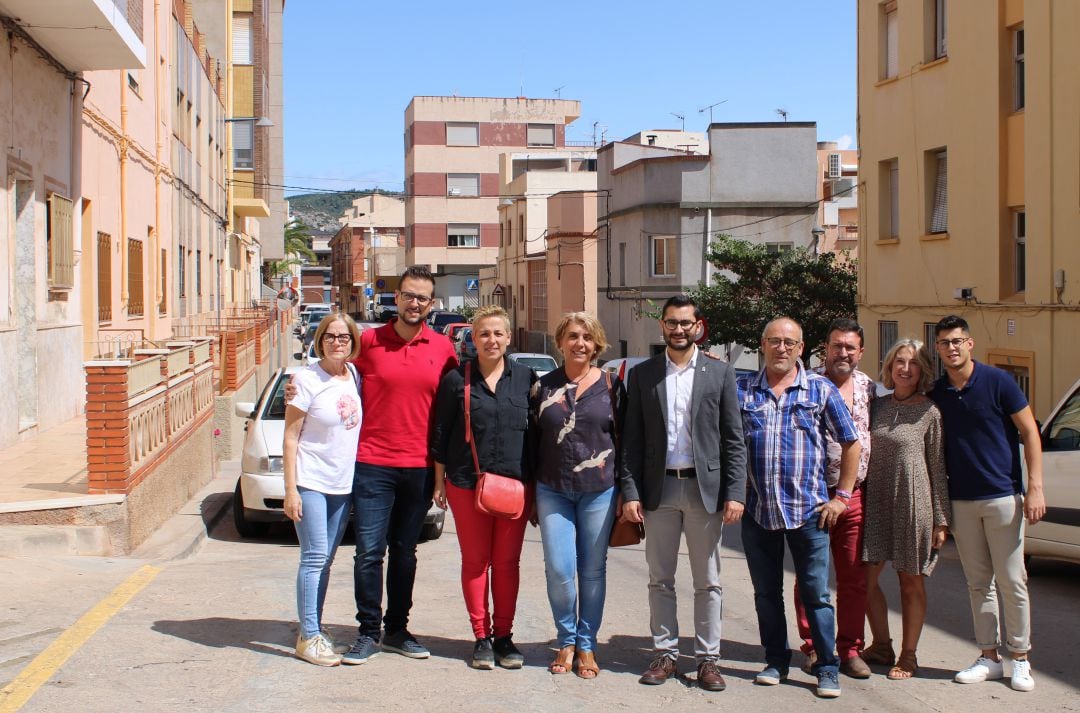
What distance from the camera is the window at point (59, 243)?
1427cm

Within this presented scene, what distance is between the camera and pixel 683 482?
19.1ft

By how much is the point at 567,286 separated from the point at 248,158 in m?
13.5

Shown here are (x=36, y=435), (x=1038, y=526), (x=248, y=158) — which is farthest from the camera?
(x=248, y=158)

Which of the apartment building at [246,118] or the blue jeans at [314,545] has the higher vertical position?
the apartment building at [246,118]

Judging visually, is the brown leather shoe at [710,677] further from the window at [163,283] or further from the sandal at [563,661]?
the window at [163,283]

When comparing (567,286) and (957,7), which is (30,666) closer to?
(957,7)

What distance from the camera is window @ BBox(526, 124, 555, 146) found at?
250 feet

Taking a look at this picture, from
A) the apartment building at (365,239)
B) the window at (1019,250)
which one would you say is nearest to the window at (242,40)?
the window at (1019,250)

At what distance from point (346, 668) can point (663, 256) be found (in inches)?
1236

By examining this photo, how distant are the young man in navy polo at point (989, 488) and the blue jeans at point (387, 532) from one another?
2.72 m

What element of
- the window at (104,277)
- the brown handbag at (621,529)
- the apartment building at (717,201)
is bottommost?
the brown handbag at (621,529)

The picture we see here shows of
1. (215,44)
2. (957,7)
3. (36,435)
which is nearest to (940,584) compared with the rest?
(36,435)

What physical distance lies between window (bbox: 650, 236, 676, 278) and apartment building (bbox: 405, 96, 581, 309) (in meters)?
37.7

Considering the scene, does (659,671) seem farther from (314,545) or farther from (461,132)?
(461,132)
